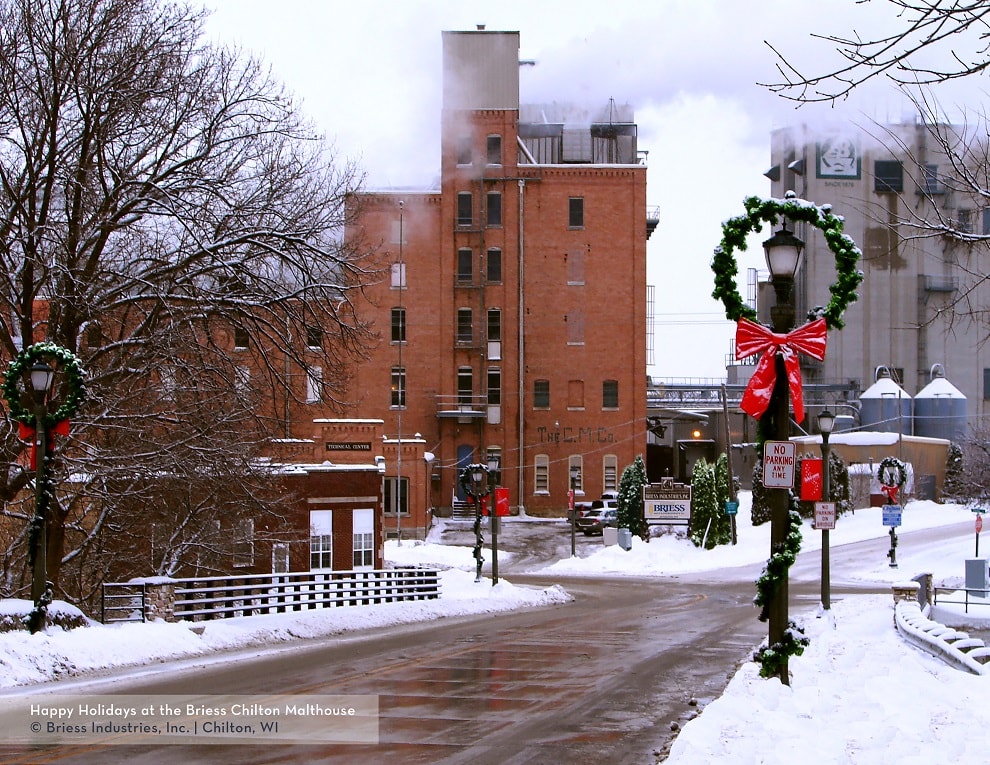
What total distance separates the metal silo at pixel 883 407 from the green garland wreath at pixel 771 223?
208ft

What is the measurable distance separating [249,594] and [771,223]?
1702 centimetres

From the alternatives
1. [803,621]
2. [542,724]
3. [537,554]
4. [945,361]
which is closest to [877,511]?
[537,554]

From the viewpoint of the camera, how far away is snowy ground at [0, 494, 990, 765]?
10344 mm

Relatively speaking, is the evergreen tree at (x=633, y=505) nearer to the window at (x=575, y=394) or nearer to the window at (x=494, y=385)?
the window at (x=575, y=394)

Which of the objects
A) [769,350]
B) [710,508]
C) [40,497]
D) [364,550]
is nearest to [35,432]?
[40,497]

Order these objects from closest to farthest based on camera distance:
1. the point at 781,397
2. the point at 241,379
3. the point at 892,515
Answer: the point at 781,397
the point at 241,379
the point at 892,515

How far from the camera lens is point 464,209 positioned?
71438mm

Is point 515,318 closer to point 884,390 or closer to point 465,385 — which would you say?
point 465,385

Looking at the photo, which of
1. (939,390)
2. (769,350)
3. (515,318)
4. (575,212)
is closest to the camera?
(769,350)

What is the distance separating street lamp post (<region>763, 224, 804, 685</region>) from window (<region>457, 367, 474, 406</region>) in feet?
191

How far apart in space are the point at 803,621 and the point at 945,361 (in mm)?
60047

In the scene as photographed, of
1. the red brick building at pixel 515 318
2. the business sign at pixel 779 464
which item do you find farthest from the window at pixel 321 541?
the red brick building at pixel 515 318

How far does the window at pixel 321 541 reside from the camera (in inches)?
1475

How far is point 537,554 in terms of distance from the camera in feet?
191
